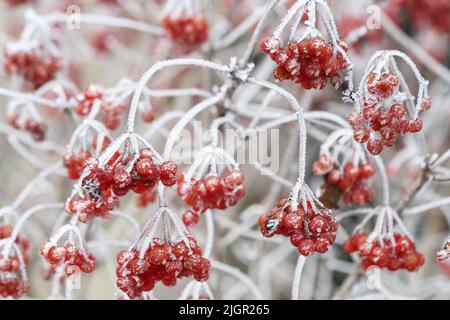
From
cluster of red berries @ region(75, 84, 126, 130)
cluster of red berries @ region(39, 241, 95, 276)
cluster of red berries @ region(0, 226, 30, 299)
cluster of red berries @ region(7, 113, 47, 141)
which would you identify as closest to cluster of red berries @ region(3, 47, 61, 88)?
cluster of red berries @ region(7, 113, 47, 141)

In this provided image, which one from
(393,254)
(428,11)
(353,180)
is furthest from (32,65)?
(428,11)

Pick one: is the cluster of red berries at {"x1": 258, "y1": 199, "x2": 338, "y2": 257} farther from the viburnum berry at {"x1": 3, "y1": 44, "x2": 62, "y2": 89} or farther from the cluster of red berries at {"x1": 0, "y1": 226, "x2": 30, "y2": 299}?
the viburnum berry at {"x1": 3, "y1": 44, "x2": 62, "y2": 89}

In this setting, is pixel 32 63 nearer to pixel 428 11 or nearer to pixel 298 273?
pixel 298 273

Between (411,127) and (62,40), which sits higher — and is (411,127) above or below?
below

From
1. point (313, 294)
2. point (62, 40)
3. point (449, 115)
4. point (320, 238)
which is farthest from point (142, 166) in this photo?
point (449, 115)

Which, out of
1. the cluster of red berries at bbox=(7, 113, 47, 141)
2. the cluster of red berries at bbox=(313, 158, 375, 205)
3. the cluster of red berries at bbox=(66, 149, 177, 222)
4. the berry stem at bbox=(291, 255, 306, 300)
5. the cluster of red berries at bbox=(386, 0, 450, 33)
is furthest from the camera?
the cluster of red berries at bbox=(386, 0, 450, 33)

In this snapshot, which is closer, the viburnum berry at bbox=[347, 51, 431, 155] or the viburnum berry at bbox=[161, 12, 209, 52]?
the viburnum berry at bbox=[347, 51, 431, 155]
